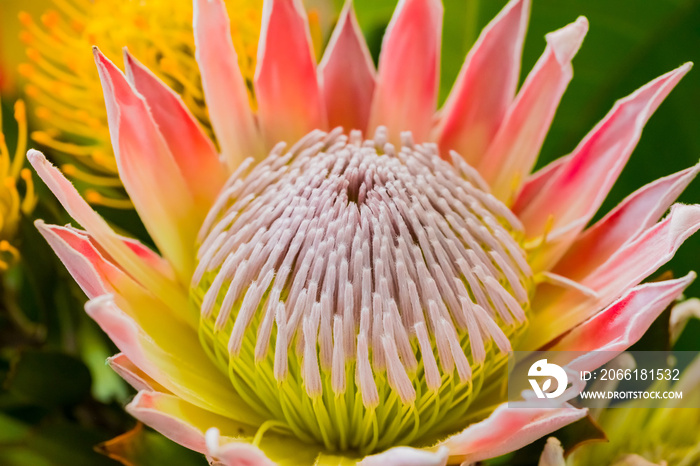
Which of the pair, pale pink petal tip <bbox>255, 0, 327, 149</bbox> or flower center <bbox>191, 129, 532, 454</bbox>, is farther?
pale pink petal tip <bbox>255, 0, 327, 149</bbox>

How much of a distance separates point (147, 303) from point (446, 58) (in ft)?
2.43

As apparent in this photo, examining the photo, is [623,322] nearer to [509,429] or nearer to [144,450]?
[509,429]

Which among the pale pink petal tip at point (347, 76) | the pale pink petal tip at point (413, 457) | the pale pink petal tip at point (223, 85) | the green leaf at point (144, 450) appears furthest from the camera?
the pale pink petal tip at point (347, 76)

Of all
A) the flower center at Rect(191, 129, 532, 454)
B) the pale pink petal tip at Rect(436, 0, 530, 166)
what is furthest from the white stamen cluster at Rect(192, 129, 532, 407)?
the pale pink petal tip at Rect(436, 0, 530, 166)

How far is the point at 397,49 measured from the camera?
3.25 feet

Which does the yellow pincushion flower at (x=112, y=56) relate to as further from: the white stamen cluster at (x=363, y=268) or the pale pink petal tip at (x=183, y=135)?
the white stamen cluster at (x=363, y=268)

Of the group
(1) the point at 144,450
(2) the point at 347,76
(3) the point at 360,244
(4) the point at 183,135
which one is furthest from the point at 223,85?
(1) the point at 144,450

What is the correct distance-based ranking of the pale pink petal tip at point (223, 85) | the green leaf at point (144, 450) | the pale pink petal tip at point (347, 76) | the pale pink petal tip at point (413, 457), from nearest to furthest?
1. the pale pink petal tip at point (413, 457)
2. the green leaf at point (144, 450)
3. the pale pink petal tip at point (223, 85)
4. the pale pink petal tip at point (347, 76)

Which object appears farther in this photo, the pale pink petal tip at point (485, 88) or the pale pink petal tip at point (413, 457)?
the pale pink petal tip at point (485, 88)

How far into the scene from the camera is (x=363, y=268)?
81 cm

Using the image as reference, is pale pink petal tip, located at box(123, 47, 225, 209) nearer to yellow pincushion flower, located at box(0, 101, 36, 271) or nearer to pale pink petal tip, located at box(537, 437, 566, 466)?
yellow pincushion flower, located at box(0, 101, 36, 271)

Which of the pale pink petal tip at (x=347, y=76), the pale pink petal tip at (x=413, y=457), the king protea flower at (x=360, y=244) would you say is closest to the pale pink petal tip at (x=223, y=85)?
the king protea flower at (x=360, y=244)

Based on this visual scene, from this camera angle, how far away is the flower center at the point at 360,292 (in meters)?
0.79

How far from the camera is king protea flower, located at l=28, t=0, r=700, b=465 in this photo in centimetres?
78
